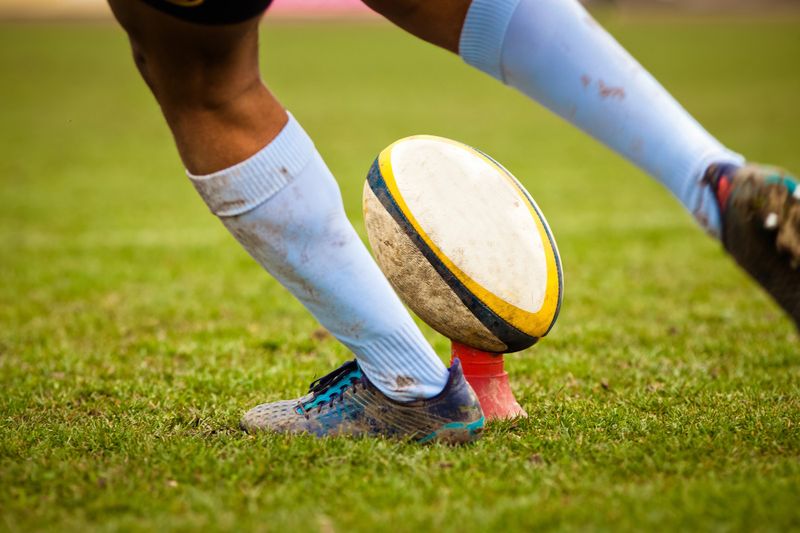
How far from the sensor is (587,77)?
7.11ft

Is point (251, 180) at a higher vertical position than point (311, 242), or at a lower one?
higher

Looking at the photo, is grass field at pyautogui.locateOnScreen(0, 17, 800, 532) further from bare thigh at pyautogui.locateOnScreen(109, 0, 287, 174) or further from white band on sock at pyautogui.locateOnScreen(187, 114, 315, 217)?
bare thigh at pyautogui.locateOnScreen(109, 0, 287, 174)

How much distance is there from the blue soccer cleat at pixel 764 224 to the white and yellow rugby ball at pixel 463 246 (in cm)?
59

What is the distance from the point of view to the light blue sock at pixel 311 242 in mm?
2008

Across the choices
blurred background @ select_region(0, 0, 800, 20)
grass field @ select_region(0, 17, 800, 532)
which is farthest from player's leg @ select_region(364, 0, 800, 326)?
blurred background @ select_region(0, 0, 800, 20)

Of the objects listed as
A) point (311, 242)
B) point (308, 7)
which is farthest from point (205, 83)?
point (308, 7)

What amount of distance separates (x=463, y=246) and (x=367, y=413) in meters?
0.52

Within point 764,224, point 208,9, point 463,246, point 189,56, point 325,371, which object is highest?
point 208,9

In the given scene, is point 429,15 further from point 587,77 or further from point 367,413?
point 367,413

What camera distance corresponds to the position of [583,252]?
5.79 meters

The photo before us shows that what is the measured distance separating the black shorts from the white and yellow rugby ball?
2.57 feet

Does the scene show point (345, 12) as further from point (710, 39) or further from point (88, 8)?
point (710, 39)

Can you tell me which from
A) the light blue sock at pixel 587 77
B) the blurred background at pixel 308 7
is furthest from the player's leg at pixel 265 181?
the blurred background at pixel 308 7

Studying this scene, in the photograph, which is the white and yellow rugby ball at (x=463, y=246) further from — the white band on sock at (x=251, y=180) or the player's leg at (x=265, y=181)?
the white band on sock at (x=251, y=180)
